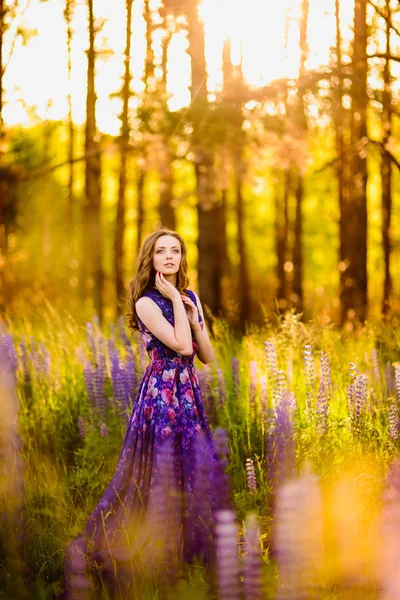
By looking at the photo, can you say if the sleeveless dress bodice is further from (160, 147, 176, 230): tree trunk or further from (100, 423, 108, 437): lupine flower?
(160, 147, 176, 230): tree trunk

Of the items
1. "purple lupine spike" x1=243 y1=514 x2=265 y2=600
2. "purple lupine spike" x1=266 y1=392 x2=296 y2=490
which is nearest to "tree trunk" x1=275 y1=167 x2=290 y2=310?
"purple lupine spike" x1=266 y1=392 x2=296 y2=490

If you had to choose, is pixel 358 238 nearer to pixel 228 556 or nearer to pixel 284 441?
pixel 284 441

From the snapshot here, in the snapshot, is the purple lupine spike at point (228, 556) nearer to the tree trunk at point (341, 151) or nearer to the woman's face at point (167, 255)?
the woman's face at point (167, 255)

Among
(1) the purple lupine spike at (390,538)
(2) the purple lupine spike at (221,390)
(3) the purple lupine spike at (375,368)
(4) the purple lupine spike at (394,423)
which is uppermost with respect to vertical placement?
(3) the purple lupine spike at (375,368)

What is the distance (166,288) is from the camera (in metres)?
3.75

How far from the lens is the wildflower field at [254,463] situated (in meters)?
2.31

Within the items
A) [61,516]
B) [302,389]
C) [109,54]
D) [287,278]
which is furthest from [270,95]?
[287,278]

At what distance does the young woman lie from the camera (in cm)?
352

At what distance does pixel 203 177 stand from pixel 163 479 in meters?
7.37

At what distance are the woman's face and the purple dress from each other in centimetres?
16

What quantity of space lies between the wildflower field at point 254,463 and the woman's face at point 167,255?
0.95 meters

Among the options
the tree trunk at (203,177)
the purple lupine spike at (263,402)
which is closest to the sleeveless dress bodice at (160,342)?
the purple lupine spike at (263,402)

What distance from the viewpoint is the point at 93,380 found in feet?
18.2

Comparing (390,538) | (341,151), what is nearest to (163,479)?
(390,538)
